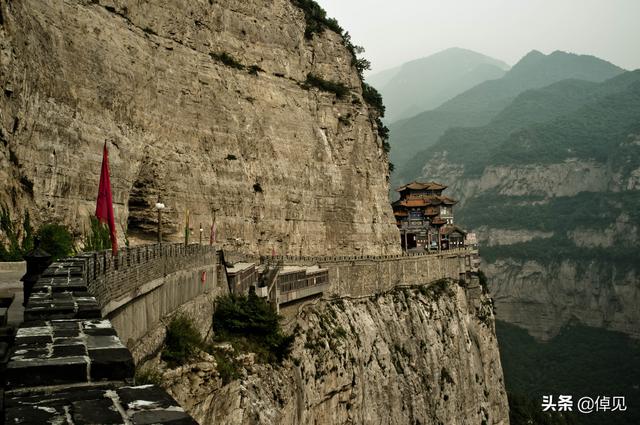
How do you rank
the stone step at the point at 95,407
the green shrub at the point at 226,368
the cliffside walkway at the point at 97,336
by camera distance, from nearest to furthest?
the stone step at the point at 95,407, the cliffside walkway at the point at 97,336, the green shrub at the point at 226,368

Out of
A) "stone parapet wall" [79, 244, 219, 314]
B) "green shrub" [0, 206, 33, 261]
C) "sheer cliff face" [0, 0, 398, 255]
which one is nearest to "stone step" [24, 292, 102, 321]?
"stone parapet wall" [79, 244, 219, 314]

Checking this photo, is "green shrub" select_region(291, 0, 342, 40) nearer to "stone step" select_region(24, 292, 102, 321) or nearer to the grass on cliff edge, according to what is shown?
the grass on cliff edge

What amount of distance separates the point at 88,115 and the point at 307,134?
2444cm

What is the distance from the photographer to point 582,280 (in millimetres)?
140000

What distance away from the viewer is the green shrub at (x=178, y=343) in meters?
17.7

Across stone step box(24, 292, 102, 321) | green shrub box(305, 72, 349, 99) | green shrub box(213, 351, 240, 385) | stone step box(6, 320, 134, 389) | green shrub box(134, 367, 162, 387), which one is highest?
green shrub box(305, 72, 349, 99)

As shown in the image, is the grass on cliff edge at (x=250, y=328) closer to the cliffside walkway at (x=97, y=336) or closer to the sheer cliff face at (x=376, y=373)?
the sheer cliff face at (x=376, y=373)

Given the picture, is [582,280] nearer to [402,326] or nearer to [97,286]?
[402,326]

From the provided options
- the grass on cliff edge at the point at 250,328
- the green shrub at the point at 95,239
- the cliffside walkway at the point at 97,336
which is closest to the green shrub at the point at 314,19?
the green shrub at the point at 95,239

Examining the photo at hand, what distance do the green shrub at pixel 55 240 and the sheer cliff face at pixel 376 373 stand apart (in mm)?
9166

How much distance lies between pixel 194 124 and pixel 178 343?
27857 millimetres

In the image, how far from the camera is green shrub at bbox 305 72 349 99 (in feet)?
190

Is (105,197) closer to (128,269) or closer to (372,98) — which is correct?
(128,269)

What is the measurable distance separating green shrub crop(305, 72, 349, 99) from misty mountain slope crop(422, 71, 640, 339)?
299ft
